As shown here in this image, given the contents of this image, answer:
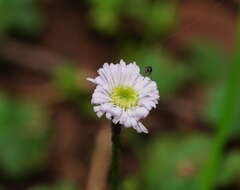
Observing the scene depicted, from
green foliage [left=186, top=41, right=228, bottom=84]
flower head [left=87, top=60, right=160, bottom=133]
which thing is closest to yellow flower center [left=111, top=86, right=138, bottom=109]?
flower head [left=87, top=60, right=160, bottom=133]

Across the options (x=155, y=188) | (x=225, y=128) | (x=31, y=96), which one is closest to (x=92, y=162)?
(x=155, y=188)

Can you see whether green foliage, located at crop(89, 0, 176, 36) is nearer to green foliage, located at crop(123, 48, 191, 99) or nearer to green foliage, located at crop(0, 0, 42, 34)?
green foliage, located at crop(123, 48, 191, 99)

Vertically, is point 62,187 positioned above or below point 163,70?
below

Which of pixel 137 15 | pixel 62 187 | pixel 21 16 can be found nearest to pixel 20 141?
pixel 62 187

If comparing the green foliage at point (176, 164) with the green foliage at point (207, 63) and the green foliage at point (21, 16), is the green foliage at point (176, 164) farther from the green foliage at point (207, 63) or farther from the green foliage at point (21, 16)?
the green foliage at point (21, 16)

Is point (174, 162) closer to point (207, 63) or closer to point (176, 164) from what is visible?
point (176, 164)

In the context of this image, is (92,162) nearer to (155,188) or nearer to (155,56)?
(155,188)
